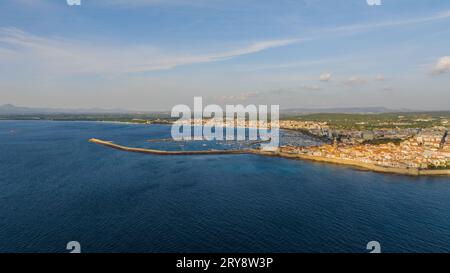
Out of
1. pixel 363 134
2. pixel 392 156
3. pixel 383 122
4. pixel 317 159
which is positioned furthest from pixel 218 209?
pixel 383 122

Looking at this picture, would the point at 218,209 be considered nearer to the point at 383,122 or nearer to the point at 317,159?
the point at 317,159

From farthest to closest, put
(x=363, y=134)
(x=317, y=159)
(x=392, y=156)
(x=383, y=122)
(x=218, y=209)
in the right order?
(x=383, y=122), (x=363, y=134), (x=317, y=159), (x=392, y=156), (x=218, y=209)

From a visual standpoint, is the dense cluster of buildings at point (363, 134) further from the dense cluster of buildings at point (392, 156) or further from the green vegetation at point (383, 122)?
the dense cluster of buildings at point (392, 156)

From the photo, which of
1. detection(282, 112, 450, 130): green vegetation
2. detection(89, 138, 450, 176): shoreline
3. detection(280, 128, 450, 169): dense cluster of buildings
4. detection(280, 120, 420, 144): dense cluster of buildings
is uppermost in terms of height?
detection(282, 112, 450, 130): green vegetation

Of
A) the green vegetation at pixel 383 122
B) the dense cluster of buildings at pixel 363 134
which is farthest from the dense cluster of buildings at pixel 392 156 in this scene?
the green vegetation at pixel 383 122

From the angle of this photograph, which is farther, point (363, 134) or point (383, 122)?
point (383, 122)

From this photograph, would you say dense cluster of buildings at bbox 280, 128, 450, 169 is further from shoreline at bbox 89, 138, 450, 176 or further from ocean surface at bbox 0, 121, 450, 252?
ocean surface at bbox 0, 121, 450, 252

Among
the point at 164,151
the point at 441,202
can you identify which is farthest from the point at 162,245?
the point at 164,151

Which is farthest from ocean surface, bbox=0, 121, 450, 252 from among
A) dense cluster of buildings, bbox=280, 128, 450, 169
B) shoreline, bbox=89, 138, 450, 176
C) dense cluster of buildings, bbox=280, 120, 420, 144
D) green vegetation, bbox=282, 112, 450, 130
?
green vegetation, bbox=282, 112, 450, 130

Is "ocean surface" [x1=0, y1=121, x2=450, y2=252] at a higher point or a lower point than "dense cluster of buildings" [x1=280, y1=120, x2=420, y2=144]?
lower
